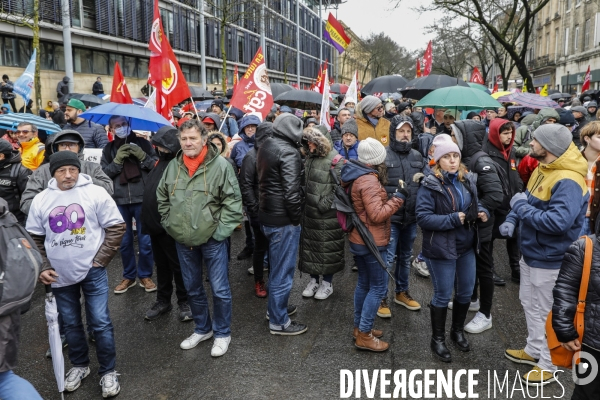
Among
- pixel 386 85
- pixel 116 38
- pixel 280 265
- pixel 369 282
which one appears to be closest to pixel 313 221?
pixel 280 265

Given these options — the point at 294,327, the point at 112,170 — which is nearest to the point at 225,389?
the point at 294,327

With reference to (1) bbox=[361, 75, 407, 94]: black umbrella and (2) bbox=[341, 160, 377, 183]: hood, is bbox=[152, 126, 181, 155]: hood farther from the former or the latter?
(1) bbox=[361, 75, 407, 94]: black umbrella

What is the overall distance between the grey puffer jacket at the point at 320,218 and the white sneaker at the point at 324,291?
1.65 ft

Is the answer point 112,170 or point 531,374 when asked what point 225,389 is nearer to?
point 531,374

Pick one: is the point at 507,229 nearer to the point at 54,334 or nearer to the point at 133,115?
the point at 54,334

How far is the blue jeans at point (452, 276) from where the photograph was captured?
4.03m

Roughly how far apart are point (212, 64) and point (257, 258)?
39845 mm

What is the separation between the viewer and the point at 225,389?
146 inches

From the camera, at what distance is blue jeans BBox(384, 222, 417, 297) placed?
513 centimetres

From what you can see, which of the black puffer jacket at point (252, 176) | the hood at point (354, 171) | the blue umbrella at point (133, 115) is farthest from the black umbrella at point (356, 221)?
the blue umbrella at point (133, 115)

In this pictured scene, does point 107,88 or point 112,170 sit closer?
point 112,170

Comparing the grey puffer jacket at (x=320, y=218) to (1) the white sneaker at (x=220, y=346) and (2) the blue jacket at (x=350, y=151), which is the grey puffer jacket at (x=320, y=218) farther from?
(2) the blue jacket at (x=350, y=151)

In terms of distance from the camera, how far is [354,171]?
4.08 metres

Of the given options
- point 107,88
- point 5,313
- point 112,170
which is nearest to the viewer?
point 5,313
